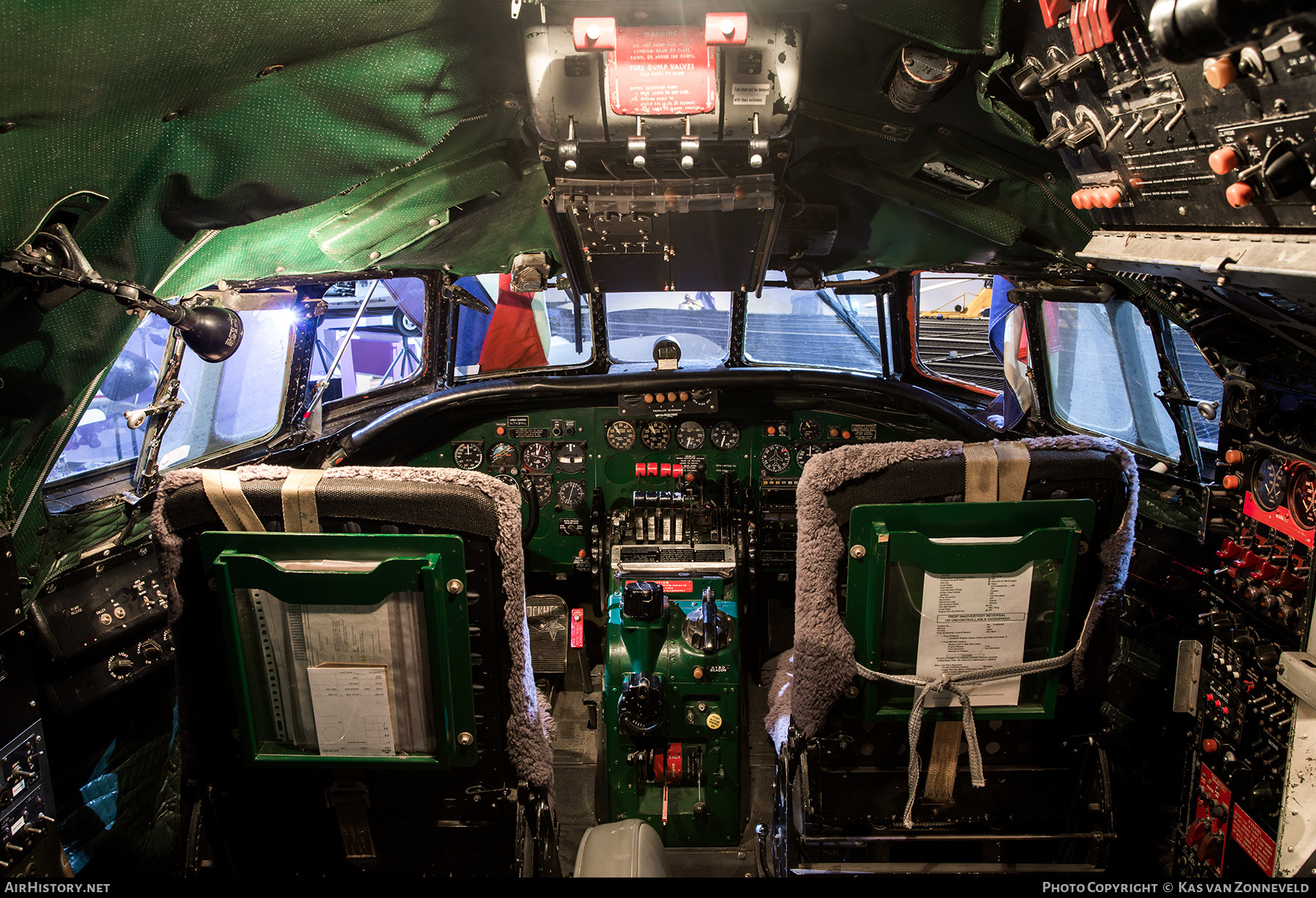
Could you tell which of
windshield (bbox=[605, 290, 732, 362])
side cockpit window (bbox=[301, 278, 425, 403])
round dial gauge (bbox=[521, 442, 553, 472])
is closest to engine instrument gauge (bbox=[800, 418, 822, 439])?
windshield (bbox=[605, 290, 732, 362])

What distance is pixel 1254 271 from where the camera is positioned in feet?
4.64

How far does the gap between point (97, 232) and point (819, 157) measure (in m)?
2.33

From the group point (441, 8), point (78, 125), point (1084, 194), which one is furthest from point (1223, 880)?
point (78, 125)

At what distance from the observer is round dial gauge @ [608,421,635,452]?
367cm

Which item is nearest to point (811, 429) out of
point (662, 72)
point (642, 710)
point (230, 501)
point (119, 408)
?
point (642, 710)

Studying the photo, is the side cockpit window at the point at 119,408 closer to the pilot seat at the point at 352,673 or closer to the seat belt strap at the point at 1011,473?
the pilot seat at the point at 352,673

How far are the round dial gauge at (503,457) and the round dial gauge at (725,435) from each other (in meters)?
1.02

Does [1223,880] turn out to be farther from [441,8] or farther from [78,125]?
[78,125]

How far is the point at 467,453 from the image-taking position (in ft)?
12.1

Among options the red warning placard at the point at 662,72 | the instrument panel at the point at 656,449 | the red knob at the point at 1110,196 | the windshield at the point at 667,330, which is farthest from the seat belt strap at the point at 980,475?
the windshield at the point at 667,330

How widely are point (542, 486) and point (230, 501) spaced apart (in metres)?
2.18

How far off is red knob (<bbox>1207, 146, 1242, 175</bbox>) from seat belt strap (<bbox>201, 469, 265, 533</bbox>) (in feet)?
6.90

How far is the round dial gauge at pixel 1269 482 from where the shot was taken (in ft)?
6.29

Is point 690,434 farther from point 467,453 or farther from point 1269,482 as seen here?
point 1269,482
